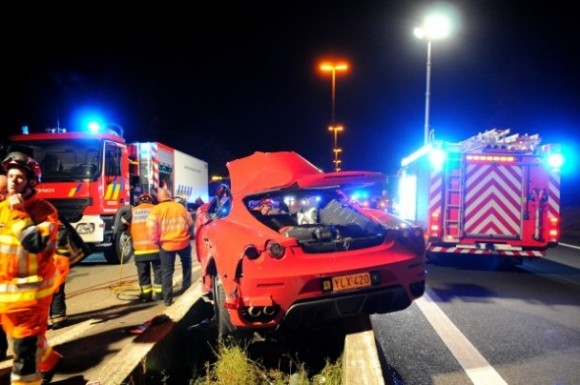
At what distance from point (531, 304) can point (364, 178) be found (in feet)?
12.7

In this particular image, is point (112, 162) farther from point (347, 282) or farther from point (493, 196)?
point (493, 196)

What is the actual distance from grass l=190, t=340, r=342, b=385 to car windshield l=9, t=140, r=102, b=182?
7.04 metres

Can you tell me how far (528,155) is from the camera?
8.88m

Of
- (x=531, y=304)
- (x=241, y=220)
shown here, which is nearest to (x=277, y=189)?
(x=241, y=220)

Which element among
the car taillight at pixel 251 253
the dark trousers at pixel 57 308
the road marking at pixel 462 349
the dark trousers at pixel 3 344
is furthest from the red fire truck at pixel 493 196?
the dark trousers at pixel 3 344

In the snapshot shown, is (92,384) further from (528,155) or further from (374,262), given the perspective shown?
(528,155)

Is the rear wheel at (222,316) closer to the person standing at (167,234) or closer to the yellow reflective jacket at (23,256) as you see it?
the yellow reflective jacket at (23,256)

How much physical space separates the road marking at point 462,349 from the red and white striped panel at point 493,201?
3555mm

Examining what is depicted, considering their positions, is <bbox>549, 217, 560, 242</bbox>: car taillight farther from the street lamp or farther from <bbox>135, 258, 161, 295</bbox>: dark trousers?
the street lamp

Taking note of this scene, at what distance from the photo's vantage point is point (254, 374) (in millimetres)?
3740

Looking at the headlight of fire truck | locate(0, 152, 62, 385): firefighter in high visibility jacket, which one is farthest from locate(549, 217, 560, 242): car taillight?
the headlight of fire truck

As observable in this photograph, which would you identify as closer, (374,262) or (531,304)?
(374,262)

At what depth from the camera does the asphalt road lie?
3797mm

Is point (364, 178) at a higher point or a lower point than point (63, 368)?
higher
